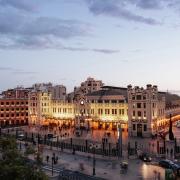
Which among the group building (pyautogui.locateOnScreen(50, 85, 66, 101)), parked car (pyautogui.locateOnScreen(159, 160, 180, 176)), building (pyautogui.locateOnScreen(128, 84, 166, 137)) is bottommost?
parked car (pyautogui.locateOnScreen(159, 160, 180, 176))

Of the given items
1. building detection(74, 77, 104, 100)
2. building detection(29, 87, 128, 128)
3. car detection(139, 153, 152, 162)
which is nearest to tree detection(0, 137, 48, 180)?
car detection(139, 153, 152, 162)

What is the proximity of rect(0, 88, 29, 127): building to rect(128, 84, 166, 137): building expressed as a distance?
4199 centimetres

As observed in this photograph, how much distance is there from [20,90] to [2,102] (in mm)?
11318

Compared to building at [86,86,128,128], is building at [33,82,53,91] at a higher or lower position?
higher

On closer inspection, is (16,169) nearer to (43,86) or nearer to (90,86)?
(90,86)

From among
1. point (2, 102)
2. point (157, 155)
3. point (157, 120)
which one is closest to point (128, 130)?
point (157, 120)

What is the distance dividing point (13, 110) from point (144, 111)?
47902mm

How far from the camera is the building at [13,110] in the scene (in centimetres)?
11488

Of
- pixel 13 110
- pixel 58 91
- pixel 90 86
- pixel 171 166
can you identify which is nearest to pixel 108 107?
pixel 90 86

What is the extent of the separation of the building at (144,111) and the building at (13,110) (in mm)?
41993

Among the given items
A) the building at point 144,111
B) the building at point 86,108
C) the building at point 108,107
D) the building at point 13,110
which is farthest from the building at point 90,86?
the building at point 144,111

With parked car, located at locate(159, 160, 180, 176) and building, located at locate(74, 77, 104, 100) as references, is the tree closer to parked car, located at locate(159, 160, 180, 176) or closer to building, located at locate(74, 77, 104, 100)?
parked car, located at locate(159, 160, 180, 176)

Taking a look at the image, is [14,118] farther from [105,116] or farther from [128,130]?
[128,130]

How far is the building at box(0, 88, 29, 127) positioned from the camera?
377ft
